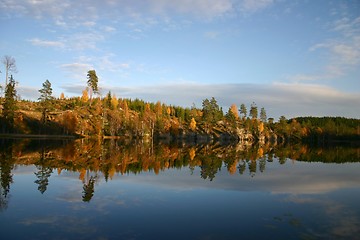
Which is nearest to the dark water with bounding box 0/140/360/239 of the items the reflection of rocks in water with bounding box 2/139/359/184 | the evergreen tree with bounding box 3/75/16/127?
the reflection of rocks in water with bounding box 2/139/359/184

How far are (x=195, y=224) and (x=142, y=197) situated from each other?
22.3ft

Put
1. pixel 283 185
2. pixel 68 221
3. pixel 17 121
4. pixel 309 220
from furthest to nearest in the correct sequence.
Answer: pixel 17 121, pixel 283 185, pixel 309 220, pixel 68 221

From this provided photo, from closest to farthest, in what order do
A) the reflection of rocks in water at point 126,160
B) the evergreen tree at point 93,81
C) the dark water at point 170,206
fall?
the dark water at point 170,206 → the reflection of rocks in water at point 126,160 → the evergreen tree at point 93,81

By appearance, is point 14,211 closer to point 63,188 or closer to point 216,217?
point 63,188

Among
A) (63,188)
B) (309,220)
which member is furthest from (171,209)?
(63,188)

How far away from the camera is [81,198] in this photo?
1948 centimetres

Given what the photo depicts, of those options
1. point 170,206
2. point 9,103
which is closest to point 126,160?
point 170,206

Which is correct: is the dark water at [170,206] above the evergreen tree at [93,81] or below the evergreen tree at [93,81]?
below

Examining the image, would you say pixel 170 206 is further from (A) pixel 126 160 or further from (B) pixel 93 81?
(B) pixel 93 81

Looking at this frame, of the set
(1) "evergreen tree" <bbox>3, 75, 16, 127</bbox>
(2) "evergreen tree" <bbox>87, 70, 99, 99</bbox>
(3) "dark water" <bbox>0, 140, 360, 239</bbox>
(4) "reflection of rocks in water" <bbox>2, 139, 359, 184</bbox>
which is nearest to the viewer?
(3) "dark water" <bbox>0, 140, 360, 239</bbox>

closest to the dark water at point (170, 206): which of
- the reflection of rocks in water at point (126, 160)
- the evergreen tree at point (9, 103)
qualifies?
the reflection of rocks in water at point (126, 160)

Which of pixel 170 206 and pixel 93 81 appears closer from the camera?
pixel 170 206

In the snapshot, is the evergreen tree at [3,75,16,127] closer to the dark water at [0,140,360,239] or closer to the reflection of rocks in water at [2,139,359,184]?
the reflection of rocks in water at [2,139,359,184]

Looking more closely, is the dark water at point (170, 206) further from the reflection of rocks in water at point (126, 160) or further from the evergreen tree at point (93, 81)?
the evergreen tree at point (93, 81)
